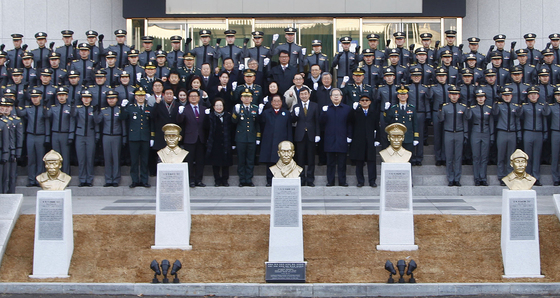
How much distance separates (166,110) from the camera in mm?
13766

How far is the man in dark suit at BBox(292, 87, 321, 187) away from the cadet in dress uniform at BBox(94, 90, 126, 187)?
3653 mm

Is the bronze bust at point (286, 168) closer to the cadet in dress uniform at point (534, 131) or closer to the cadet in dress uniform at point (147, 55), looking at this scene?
the cadet in dress uniform at point (534, 131)

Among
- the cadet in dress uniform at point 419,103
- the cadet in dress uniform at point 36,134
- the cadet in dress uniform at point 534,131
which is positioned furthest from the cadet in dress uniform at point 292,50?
the cadet in dress uniform at point 36,134

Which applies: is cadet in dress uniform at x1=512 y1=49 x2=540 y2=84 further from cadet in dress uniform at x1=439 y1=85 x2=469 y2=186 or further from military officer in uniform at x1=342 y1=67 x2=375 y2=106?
military officer in uniform at x1=342 y1=67 x2=375 y2=106

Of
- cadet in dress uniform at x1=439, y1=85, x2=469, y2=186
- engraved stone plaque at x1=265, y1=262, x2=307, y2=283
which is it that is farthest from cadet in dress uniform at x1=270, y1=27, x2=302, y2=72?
engraved stone plaque at x1=265, y1=262, x2=307, y2=283

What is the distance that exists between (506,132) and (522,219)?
197 inches

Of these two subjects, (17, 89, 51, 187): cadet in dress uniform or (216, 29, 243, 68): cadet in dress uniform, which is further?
(216, 29, 243, 68): cadet in dress uniform

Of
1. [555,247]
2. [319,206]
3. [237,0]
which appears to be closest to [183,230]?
[319,206]

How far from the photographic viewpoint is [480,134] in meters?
14.1

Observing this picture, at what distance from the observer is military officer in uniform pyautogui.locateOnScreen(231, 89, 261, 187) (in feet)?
45.1

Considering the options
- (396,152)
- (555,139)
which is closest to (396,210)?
(396,152)

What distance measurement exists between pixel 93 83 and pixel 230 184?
4.37 m

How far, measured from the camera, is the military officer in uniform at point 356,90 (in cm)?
1443

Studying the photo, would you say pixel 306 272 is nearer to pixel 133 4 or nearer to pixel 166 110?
pixel 166 110
